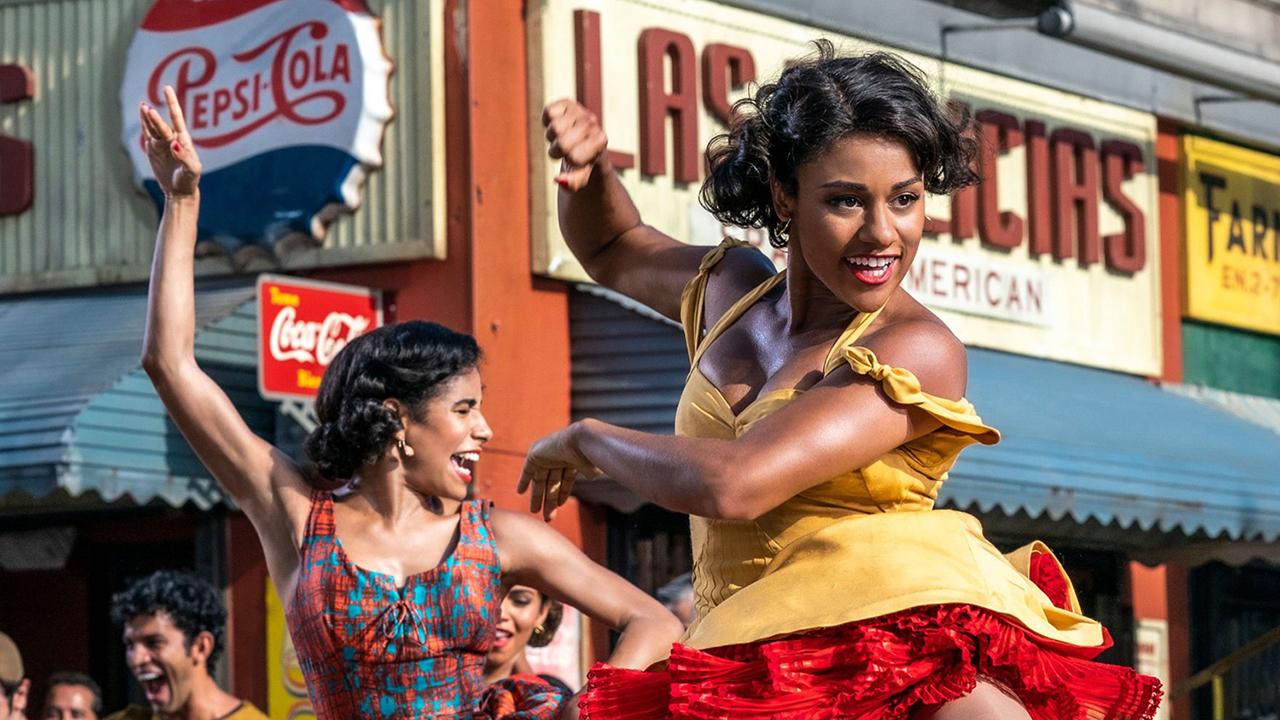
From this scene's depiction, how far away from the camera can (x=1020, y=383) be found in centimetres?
1159

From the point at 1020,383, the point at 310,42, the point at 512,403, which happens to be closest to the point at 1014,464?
the point at 1020,383

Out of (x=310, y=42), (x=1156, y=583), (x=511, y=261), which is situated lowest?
(x=1156, y=583)

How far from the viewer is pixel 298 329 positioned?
9883 millimetres

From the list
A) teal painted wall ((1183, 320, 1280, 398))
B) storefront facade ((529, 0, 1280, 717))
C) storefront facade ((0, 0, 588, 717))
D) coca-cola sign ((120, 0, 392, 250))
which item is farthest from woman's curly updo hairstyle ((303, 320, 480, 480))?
teal painted wall ((1183, 320, 1280, 398))

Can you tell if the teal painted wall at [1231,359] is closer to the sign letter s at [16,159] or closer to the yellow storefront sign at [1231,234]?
the yellow storefront sign at [1231,234]

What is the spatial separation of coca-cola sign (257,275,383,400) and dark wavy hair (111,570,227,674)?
95.6 inches

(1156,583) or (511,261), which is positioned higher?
(511,261)

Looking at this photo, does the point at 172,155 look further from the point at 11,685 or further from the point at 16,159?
the point at 16,159

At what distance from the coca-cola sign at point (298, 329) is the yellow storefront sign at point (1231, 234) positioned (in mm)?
6153

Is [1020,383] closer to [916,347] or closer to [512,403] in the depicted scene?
[512,403]

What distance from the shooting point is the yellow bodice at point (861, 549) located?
2965 mm

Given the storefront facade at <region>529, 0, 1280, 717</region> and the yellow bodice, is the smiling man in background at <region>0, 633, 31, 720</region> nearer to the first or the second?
the storefront facade at <region>529, 0, 1280, 717</region>

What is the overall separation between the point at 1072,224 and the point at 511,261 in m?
4.21

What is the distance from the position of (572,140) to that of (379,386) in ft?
3.86
